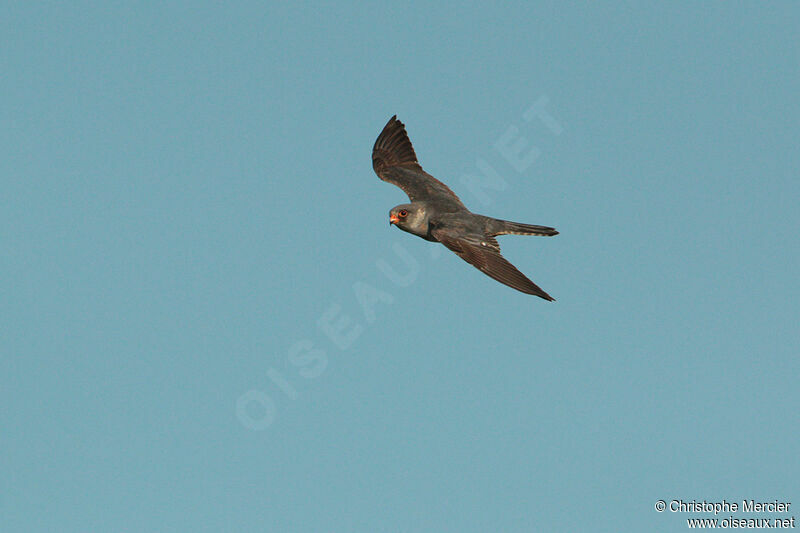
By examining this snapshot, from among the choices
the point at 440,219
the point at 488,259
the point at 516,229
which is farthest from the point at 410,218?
the point at 488,259

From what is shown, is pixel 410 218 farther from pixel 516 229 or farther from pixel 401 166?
pixel 401 166

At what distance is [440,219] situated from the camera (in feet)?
53.3

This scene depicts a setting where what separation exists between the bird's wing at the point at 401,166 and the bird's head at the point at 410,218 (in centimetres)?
128

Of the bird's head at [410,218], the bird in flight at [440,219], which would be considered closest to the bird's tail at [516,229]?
the bird in flight at [440,219]

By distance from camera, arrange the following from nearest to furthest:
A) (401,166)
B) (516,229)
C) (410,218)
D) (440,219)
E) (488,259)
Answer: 1. (488,259)
2. (516,229)
3. (440,219)
4. (410,218)
5. (401,166)

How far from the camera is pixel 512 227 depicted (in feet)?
51.2

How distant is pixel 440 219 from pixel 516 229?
5.60ft

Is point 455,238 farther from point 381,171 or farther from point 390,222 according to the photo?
point 381,171

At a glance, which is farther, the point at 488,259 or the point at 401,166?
the point at 401,166

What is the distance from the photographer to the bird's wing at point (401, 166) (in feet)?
60.1

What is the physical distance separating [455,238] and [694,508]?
730 centimetres

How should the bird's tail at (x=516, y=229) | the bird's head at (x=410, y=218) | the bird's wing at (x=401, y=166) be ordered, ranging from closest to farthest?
the bird's tail at (x=516, y=229) < the bird's head at (x=410, y=218) < the bird's wing at (x=401, y=166)

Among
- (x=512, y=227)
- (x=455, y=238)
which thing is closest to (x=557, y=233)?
(x=512, y=227)

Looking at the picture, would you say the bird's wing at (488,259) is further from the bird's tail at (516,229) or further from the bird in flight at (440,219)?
the bird's tail at (516,229)
